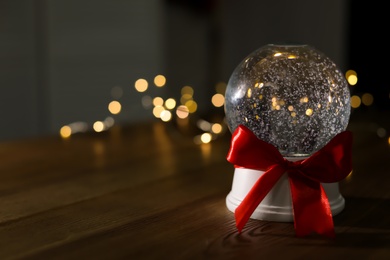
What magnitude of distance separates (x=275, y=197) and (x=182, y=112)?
794 mm

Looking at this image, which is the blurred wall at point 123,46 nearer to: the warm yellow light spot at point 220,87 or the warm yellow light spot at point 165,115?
the warm yellow light spot at point 220,87

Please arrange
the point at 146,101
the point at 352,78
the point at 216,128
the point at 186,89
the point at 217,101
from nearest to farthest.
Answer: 1. the point at 216,128
2. the point at 352,78
3. the point at 217,101
4. the point at 146,101
5. the point at 186,89

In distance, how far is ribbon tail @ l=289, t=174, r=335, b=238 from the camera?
0.79 meters

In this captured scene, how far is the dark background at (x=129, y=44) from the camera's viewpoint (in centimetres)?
264

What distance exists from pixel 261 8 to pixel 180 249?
9.07 ft

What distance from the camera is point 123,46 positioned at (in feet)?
9.71

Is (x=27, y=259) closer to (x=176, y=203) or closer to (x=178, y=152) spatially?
(x=176, y=203)

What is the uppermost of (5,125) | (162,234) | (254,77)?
(254,77)

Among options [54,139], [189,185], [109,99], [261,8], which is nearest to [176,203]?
[189,185]

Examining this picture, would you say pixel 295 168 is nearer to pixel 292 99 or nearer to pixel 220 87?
pixel 292 99

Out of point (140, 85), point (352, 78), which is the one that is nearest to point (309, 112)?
point (352, 78)

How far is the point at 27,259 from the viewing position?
2.32 ft

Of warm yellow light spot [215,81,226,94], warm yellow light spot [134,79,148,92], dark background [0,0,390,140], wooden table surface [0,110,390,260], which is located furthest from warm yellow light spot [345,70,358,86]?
warm yellow light spot [134,79,148,92]

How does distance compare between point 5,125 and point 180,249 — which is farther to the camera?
point 5,125
